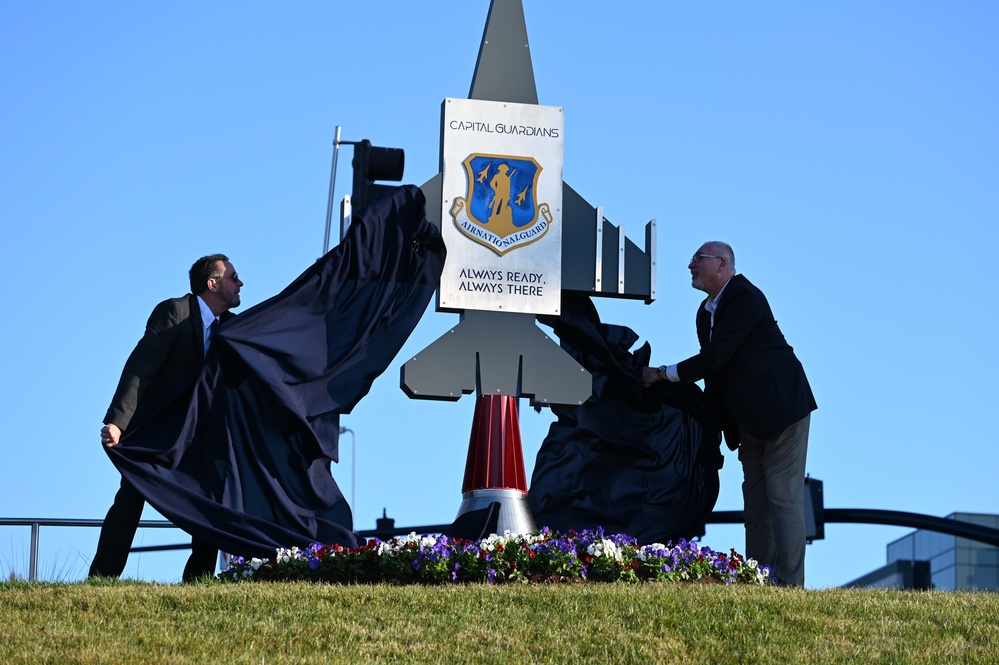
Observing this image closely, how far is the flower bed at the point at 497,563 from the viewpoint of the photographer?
11.2 metres

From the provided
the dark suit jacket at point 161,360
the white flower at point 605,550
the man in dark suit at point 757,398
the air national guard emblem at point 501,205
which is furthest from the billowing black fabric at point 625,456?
the dark suit jacket at point 161,360

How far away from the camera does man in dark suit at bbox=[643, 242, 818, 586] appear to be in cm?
1225

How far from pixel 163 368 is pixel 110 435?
30.6 inches

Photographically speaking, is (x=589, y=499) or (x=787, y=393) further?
(x=589, y=499)

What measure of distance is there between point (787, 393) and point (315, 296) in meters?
3.76

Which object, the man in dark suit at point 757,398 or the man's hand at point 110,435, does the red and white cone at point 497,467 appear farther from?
the man's hand at point 110,435

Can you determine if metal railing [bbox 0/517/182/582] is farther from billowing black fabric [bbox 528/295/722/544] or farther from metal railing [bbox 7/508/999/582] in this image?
billowing black fabric [bbox 528/295/722/544]

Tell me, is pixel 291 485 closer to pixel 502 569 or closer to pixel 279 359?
pixel 279 359

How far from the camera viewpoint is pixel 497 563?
36.9ft

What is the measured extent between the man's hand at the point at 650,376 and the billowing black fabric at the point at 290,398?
1.88 m

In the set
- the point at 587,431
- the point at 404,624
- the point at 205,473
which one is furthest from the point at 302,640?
the point at 587,431

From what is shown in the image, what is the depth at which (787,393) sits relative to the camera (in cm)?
1237

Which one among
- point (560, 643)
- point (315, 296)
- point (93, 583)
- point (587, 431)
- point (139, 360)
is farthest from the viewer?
point (587, 431)

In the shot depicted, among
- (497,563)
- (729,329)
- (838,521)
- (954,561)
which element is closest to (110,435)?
(497,563)
